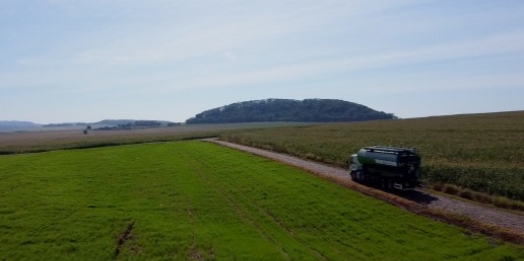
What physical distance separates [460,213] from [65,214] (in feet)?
88.4

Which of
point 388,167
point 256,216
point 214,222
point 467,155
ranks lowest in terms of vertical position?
point 214,222

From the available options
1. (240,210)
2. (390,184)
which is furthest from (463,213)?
(240,210)

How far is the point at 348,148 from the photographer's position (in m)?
59.1

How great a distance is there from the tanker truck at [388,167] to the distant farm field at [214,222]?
3335 mm

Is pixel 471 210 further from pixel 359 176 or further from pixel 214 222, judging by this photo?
pixel 214 222

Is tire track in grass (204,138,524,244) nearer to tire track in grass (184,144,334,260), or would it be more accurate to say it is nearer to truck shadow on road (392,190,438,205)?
truck shadow on road (392,190,438,205)

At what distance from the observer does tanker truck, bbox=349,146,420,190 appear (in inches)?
1406

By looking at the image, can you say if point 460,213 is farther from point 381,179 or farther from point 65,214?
point 65,214

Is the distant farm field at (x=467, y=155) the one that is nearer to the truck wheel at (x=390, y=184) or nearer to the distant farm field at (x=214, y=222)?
the truck wheel at (x=390, y=184)

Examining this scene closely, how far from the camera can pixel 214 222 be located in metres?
30.7

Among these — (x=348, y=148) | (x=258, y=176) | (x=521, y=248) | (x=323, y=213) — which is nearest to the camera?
(x=521, y=248)

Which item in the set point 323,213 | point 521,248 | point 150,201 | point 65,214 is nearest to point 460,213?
point 521,248

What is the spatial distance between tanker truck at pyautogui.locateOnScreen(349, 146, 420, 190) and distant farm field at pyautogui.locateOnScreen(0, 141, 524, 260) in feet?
10.9

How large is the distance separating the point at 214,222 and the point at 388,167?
15.4 metres
